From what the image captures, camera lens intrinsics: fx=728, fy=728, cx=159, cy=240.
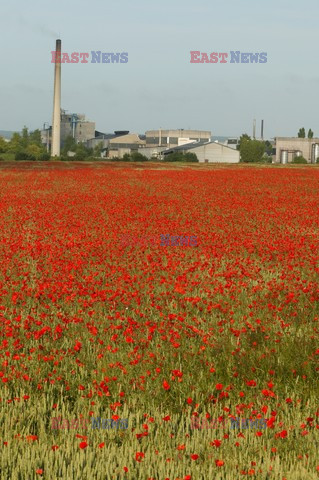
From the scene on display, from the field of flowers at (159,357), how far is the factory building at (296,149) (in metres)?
143

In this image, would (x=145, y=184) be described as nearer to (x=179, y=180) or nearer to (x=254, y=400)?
(x=179, y=180)

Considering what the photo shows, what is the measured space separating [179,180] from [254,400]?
118ft

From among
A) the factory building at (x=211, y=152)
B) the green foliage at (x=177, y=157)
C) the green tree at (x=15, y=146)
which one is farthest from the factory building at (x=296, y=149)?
the green tree at (x=15, y=146)

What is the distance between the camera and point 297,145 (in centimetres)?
16375

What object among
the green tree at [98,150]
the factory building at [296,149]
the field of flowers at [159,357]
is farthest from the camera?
the green tree at [98,150]

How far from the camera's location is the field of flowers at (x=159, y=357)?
5211mm

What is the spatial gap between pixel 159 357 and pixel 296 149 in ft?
522

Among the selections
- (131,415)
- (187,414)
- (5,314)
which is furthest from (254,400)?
(5,314)

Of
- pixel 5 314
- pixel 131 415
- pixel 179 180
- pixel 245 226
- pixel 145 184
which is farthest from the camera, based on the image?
pixel 179 180

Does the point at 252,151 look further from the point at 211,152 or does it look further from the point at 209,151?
the point at 209,151

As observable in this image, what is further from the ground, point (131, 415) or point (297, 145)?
point (297, 145)

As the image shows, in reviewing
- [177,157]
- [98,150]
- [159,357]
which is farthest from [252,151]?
[159,357]

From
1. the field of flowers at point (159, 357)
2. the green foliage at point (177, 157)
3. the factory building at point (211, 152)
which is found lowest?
the field of flowers at point (159, 357)

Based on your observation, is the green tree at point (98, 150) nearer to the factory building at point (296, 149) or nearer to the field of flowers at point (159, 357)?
the factory building at point (296, 149)
